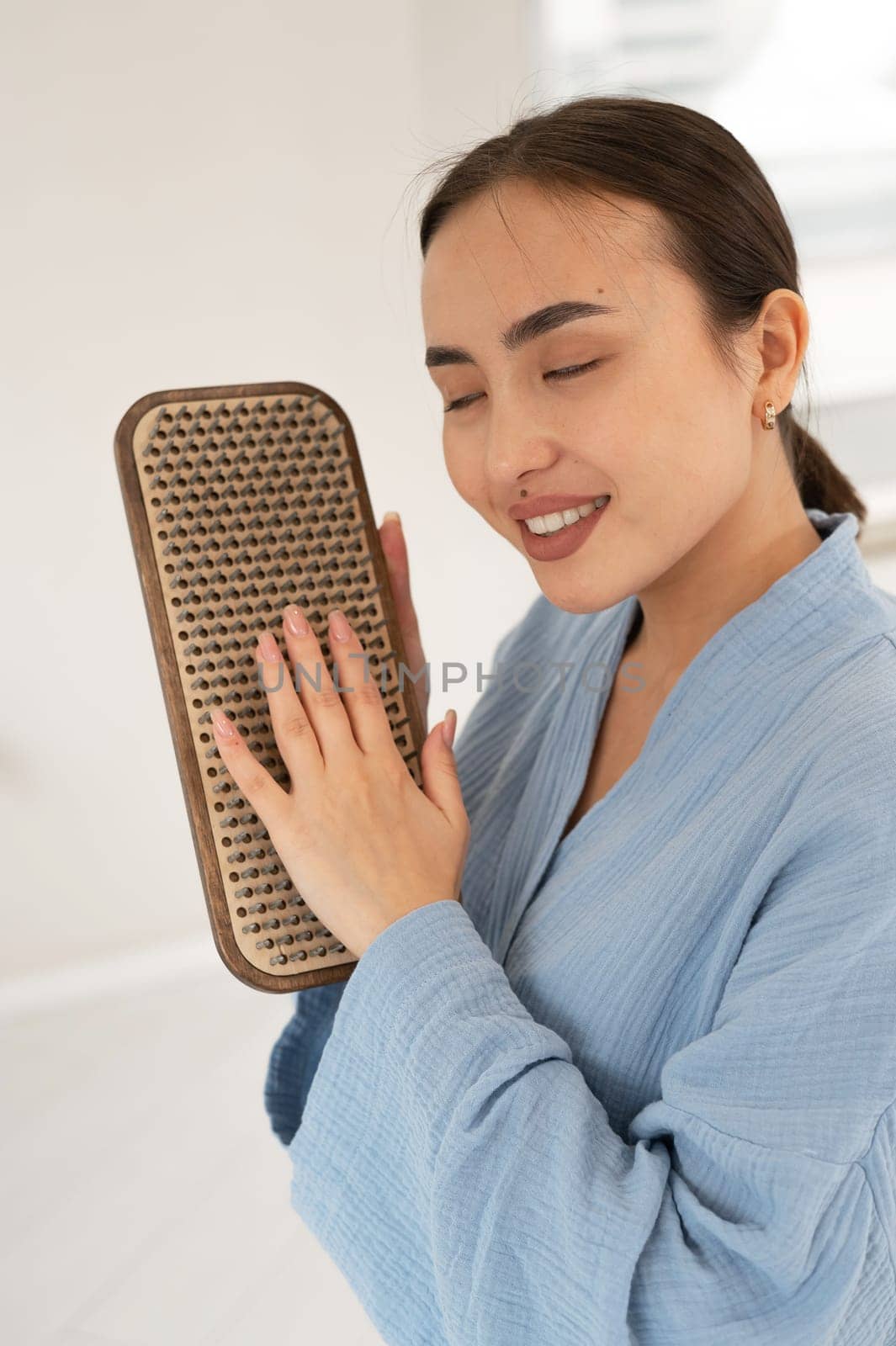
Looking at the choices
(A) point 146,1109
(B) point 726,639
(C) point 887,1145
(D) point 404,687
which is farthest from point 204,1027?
(C) point 887,1145

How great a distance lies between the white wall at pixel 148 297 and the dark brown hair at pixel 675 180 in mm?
1174

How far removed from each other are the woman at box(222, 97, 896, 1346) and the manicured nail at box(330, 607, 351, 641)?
0.16 ft

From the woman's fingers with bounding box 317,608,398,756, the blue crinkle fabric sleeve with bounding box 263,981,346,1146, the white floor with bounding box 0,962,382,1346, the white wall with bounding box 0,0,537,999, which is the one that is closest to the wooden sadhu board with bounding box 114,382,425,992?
the woman's fingers with bounding box 317,608,398,756

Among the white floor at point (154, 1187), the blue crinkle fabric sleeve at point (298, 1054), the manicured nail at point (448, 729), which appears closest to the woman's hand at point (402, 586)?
the manicured nail at point (448, 729)

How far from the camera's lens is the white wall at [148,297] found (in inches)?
71.7

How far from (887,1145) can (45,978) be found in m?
1.83

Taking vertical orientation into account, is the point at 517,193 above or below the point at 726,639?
above

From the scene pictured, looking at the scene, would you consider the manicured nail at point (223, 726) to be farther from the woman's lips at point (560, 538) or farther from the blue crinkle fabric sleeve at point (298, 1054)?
the blue crinkle fabric sleeve at point (298, 1054)

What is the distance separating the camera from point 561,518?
819 millimetres

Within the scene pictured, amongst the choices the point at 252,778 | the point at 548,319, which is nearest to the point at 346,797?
the point at 252,778

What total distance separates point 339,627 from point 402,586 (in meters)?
0.15

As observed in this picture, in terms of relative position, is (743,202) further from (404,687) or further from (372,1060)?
(372,1060)

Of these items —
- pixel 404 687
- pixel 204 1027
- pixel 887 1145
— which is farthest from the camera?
pixel 204 1027

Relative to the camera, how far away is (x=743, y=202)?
0.83 m
